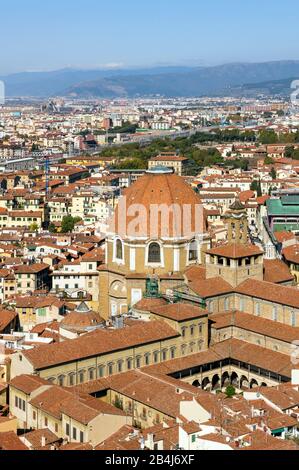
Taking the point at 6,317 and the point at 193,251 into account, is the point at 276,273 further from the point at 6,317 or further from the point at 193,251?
the point at 6,317

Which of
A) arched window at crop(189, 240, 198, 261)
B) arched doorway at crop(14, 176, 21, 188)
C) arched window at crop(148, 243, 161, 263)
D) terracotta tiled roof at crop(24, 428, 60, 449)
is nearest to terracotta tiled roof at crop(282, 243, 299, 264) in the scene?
arched window at crop(189, 240, 198, 261)

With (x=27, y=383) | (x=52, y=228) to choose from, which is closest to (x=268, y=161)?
(x=52, y=228)

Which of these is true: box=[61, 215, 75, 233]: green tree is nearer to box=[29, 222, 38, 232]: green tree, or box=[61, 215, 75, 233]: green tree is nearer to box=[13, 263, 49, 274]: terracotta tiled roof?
box=[29, 222, 38, 232]: green tree

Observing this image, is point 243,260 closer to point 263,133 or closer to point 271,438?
point 271,438

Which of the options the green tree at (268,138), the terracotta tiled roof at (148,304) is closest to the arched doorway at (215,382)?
the terracotta tiled roof at (148,304)
